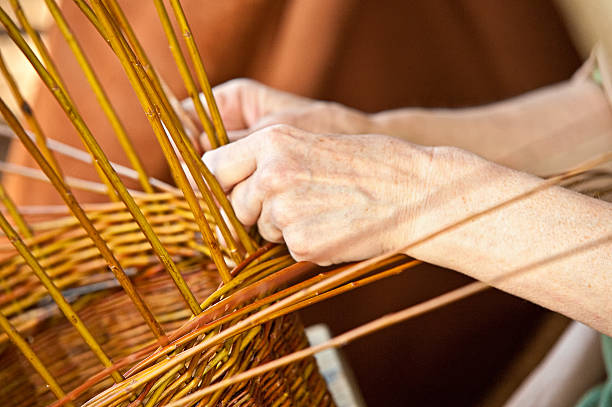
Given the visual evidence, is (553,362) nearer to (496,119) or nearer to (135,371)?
(496,119)

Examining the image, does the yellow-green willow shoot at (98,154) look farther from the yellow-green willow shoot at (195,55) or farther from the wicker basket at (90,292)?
the wicker basket at (90,292)

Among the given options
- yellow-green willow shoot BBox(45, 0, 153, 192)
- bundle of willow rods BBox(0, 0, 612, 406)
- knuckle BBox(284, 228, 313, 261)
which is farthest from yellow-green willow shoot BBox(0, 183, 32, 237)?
knuckle BBox(284, 228, 313, 261)

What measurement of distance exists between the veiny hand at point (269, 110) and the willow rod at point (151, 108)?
24 centimetres

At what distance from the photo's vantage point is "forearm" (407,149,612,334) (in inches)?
16.5

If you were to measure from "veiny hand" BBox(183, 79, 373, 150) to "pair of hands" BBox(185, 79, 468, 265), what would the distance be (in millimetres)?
164

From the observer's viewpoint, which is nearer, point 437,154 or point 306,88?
point 437,154

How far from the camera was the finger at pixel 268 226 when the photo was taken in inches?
17.9

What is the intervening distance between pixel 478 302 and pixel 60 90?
1.33 metres

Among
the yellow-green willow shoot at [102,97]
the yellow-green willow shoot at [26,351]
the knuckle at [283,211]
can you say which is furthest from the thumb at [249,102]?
the yellow-green willow shoot at [26,351]

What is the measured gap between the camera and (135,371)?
14.7 inches

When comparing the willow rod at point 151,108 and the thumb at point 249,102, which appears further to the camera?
the thumb at point 249,102

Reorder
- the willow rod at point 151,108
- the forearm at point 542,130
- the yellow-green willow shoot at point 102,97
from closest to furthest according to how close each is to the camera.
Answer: the willow rod at point 151,108
the yellow-green willow shoot at point 102,97
the forearm at point 542,130


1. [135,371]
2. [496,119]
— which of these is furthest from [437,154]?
[496,119]

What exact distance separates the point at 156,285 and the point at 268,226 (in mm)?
261
